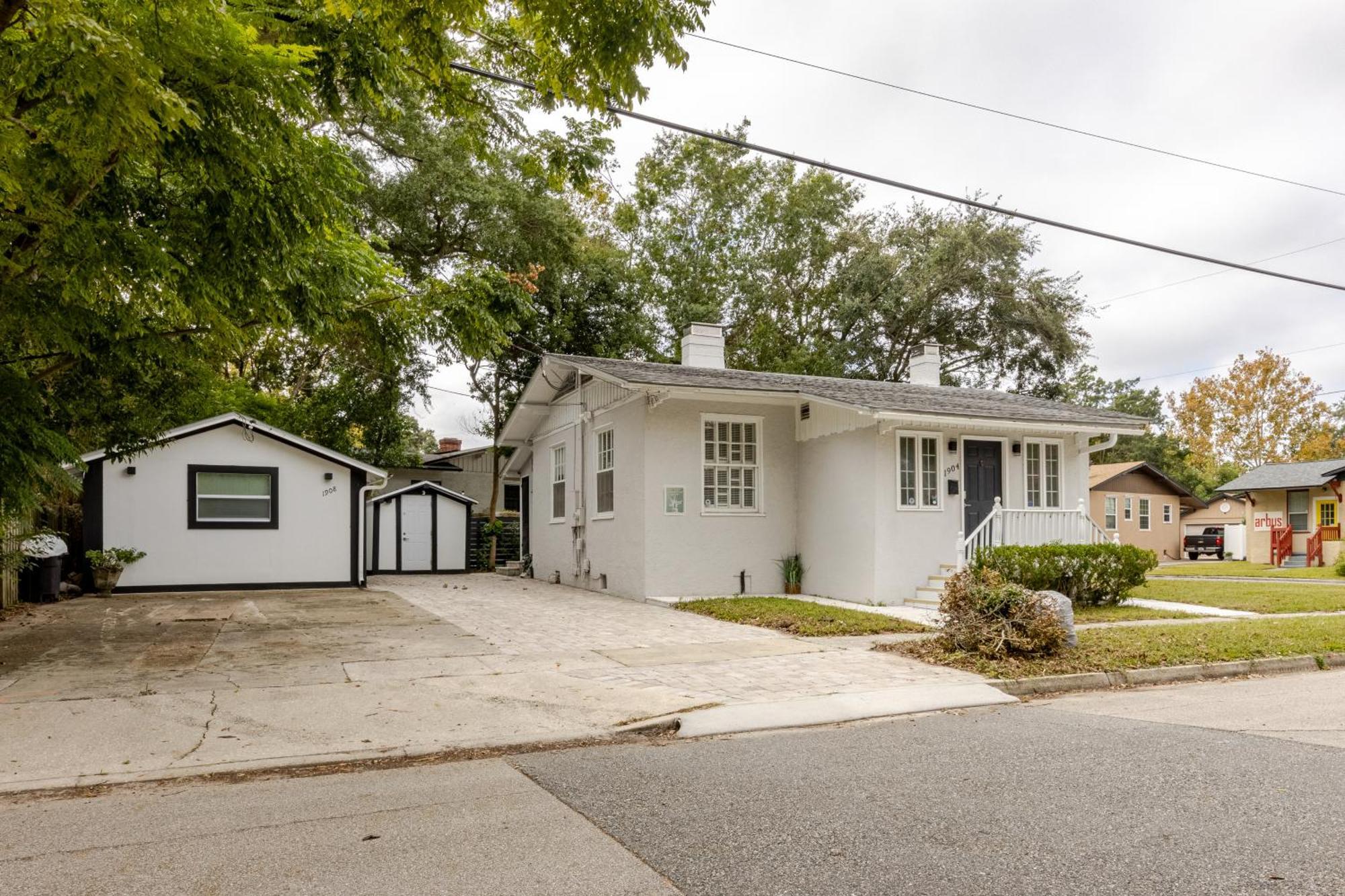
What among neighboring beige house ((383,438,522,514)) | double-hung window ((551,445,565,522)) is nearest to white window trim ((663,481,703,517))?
double-hung window ((551,445,565,522))

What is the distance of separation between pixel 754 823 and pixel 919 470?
35.0 feet

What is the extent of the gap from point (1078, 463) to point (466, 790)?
13.7 meters

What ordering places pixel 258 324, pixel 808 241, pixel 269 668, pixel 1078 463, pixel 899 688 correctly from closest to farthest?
pixel 899 688, pixel 269 668, pixel 258 324, pixel 1078 463, pixel 808 241

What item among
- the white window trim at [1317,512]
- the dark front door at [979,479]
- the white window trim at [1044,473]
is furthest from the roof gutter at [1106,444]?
the white window trim at [1317,512]

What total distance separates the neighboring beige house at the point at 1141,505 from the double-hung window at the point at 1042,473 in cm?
2381

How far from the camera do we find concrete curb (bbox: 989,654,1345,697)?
7.71 meters

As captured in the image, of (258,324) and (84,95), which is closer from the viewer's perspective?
(84,95)

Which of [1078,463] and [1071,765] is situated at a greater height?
[1078,463]

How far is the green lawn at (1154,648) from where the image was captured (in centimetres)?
827

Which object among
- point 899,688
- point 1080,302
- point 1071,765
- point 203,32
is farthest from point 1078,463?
point 1080,302

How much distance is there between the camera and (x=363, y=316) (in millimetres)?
10406

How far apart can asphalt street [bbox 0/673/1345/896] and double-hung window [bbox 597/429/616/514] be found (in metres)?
10.6

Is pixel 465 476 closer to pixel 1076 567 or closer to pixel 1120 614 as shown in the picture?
pixel 1076 567

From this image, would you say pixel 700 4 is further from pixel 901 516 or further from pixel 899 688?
pixel 901 516
